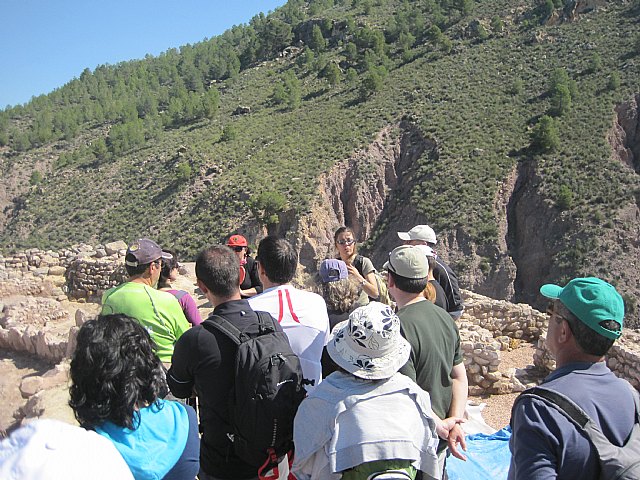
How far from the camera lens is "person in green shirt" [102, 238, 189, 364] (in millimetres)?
3260

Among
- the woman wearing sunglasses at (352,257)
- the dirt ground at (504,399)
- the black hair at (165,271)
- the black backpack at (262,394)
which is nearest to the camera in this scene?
the black backpack at (262,394)

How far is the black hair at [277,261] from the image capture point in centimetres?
314

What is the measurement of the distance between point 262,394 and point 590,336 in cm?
147

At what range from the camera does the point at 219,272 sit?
8.90ft

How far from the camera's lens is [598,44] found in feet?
115

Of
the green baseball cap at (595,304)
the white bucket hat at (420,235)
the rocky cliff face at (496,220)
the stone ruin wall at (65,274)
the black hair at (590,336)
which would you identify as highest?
the green baseball cap at (595,304)

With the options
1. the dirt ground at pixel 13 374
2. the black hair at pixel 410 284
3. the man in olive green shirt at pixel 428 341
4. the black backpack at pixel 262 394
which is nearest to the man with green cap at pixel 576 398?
the man in olive green shirt at pixel 428 341

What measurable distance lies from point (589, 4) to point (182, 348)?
A: 47223 mm

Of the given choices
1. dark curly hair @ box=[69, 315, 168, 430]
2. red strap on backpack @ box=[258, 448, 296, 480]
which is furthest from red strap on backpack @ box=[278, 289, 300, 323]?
dark curly hair @ box=[69, 315, 168, 430]

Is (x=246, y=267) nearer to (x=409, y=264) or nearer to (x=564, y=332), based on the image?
(x=409, y=264)

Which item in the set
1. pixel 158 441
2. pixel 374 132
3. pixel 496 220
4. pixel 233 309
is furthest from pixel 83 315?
pixel 374 132

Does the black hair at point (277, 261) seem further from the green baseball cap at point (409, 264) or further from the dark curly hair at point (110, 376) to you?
the dark curly hair at point (110, 376)

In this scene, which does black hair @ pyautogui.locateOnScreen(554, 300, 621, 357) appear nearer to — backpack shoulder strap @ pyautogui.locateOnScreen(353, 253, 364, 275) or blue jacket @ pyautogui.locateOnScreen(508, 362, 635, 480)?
blue jacket @ pyautogui.locateOnScreen(508, 362, 635, 480)

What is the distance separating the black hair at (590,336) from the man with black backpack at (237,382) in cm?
129
